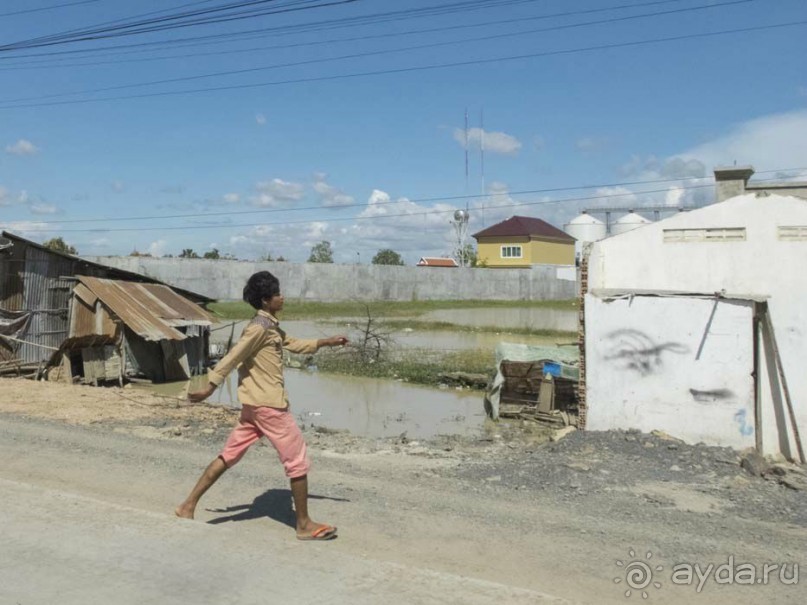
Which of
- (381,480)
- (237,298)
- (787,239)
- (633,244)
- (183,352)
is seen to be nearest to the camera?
(381,480)

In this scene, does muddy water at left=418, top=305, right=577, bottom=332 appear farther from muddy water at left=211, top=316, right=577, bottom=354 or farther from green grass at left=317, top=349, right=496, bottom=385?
green grass at left=317, top=349, right=496, bottom=385

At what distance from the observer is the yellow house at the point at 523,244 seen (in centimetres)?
7606

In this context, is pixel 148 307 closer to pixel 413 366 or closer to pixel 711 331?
pixel 413 366

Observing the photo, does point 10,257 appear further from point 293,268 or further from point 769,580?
point 293,268

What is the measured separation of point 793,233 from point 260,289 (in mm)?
7868

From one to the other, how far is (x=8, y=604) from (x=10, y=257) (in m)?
16.4

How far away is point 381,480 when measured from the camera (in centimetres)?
734

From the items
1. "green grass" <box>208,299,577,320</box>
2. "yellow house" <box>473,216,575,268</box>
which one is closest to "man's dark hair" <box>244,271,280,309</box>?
"green grass" <box>208,299,577,320</box>

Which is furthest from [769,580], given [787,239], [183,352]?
[183,352]

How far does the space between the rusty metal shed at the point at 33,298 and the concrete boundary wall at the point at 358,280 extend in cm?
2619
